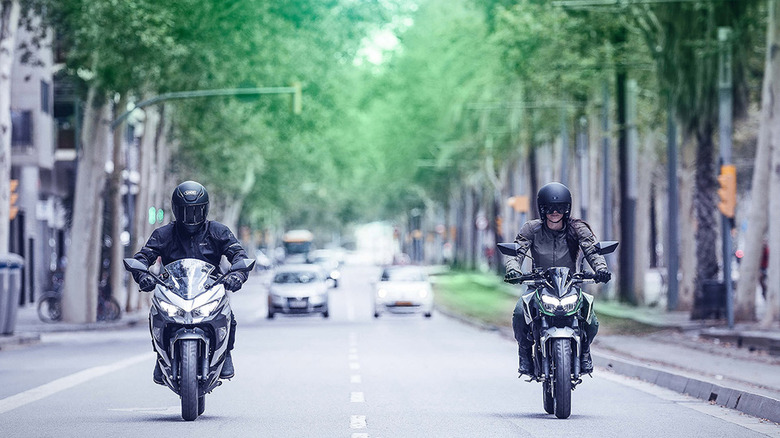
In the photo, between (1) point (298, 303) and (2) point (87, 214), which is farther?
(1) point (298, 303)

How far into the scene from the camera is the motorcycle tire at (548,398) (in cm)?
1292

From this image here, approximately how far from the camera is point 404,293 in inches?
1625

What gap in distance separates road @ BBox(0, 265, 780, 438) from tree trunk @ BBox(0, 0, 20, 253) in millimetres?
3139

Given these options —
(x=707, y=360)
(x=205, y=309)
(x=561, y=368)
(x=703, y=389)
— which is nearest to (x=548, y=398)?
(x=561, y=368)

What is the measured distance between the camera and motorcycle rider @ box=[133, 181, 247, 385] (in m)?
12.3

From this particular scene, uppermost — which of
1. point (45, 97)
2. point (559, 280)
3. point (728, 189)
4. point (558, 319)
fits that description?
point (45, 97)

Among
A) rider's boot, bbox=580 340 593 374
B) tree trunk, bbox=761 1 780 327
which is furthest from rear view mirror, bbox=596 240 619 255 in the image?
tree trunk, bbox=761 1 780 327

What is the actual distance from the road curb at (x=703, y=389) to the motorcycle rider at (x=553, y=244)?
5.98 ft

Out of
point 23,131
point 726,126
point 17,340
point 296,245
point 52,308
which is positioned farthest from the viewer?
point 296,245

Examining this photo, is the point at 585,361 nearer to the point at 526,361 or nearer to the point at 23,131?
the point at 526,361

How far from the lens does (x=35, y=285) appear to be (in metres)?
55.3

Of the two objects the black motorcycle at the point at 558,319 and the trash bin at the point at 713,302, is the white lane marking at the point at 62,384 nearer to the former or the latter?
the black motorcycle at the point at 558,319

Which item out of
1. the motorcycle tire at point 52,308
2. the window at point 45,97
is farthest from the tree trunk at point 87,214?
the window at point 45,97

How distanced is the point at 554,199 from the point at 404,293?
1134 inches
